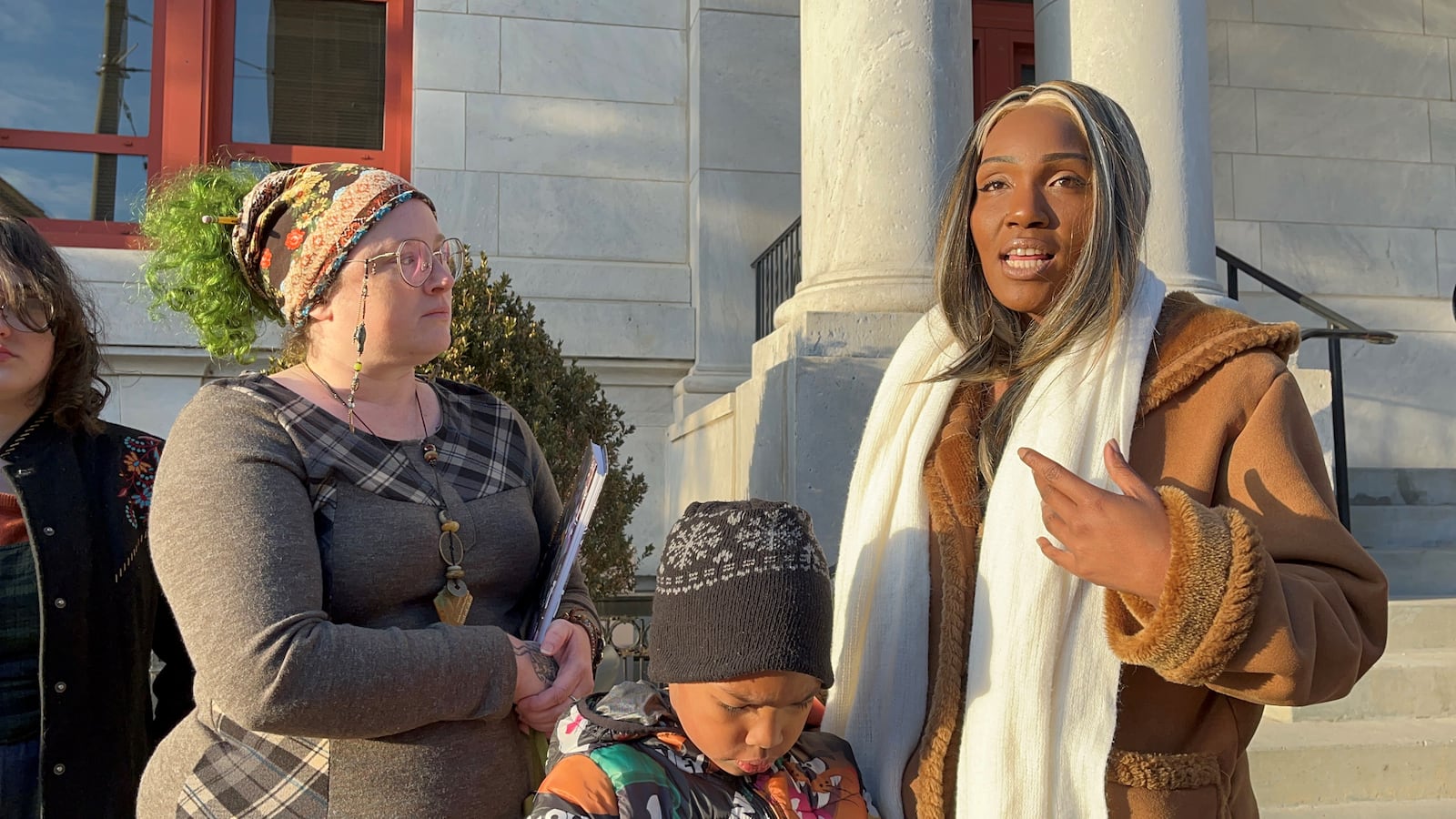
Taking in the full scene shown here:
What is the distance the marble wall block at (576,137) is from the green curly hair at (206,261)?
5833mm

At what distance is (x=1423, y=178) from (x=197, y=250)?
388 inches

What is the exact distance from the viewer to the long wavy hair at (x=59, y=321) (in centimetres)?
247

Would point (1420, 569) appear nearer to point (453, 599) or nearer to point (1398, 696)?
point (1398, 696)

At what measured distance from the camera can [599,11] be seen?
816cm

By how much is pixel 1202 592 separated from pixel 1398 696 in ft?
14.6

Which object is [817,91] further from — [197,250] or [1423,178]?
[1423,178]

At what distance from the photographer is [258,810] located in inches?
70.4

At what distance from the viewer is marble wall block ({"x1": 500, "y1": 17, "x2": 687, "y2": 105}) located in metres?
8.04

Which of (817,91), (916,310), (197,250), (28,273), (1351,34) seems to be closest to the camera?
(197,250)

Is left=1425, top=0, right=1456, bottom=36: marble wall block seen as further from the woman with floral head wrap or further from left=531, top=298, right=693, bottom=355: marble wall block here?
the woman with floral head wrap

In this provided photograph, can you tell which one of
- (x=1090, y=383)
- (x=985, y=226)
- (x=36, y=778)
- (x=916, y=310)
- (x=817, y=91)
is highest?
(x=817, y=91)

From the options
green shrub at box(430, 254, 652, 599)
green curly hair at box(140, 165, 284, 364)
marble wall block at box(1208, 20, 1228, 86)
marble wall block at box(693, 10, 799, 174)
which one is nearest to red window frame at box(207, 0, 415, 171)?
marble wall block at box(693, 10, 799, 174)

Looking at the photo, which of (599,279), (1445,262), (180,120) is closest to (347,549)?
(599,279)

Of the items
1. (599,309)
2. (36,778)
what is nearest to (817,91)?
(599,309)
